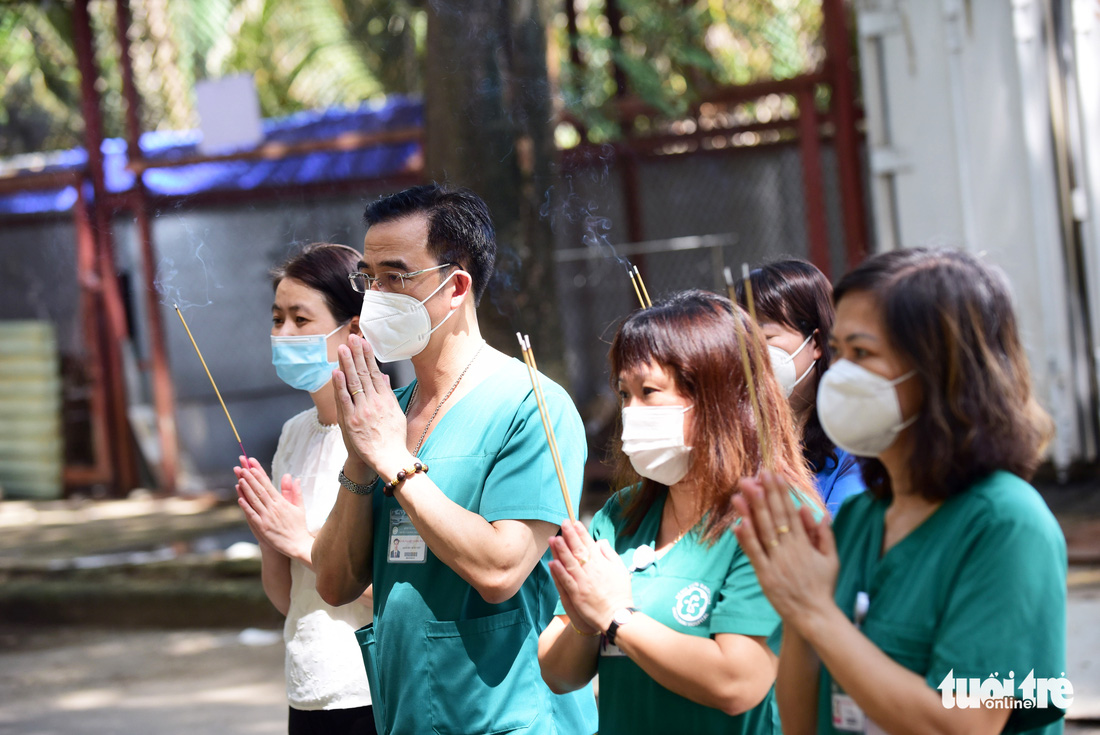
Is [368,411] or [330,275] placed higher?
[330,275]

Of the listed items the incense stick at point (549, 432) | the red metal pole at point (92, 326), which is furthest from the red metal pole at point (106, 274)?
the incense stick at point (549, 432)

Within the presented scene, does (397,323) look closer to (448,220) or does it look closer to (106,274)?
(448,220)

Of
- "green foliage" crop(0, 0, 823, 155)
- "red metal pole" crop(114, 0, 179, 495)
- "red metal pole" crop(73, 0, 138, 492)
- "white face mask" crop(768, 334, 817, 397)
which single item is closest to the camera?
"white face mask" crop(768, 334, 817, 397)

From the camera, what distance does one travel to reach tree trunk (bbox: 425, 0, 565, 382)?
5.34 m

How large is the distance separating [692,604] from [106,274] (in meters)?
7.45

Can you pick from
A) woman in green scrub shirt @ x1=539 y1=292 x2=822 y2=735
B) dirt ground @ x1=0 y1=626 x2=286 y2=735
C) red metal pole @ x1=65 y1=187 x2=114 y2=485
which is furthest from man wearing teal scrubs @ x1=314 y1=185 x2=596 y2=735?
red metal pole @ x1=65 y1=187 x2=114 y2=485

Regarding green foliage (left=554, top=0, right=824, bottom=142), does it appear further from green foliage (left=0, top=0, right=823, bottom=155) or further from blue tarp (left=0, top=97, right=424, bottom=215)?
blue tarp (left=0, top=97, right=424, bottom=215)

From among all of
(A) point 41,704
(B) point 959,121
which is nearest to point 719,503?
(A) point 41,704

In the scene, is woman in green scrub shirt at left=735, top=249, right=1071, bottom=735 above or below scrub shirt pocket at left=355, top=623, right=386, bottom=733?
above

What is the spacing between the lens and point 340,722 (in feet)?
8.41

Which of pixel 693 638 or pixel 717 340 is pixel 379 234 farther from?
pixel 693 638

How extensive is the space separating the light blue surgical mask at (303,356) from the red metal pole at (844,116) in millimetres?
4500

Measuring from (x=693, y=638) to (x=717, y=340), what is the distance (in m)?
0.55

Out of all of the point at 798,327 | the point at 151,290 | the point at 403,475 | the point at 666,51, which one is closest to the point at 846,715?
the point at 403,475
